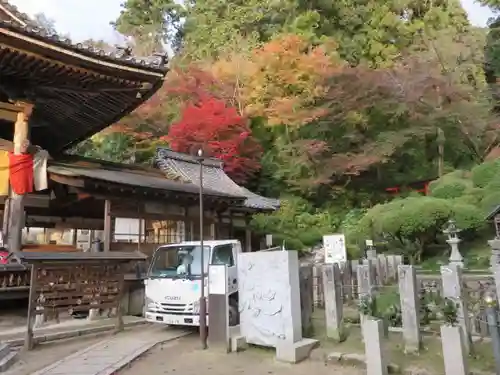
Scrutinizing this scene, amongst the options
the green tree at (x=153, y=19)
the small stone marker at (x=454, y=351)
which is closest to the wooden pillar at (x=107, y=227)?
the small stone marker at (x=454, y=351)

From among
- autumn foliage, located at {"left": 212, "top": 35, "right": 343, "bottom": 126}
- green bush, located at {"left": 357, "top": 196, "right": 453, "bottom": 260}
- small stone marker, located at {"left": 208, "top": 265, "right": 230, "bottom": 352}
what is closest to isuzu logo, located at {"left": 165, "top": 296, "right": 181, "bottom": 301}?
small stone marker, located at {"left": 208, "top": 265, "right": 230, "bottom": 352}

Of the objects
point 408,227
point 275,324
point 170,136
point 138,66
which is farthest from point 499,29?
point 275,324

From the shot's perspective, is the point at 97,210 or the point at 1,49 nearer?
the point at 1,49

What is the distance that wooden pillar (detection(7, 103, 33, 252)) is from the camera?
9.05 metres

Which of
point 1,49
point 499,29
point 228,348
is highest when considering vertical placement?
point 499,29

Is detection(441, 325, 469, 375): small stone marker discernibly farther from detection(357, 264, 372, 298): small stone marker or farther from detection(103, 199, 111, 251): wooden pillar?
detection(103, 199, 111, 251): wooden pillar

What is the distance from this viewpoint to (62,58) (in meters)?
8.52

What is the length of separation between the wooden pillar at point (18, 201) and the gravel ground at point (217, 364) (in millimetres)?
4288

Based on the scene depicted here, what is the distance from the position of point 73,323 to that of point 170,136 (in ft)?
49.0

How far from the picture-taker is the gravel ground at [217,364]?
5844 millimetres

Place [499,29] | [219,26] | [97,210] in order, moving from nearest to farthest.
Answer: [97,210] → [499,29] → [219,26]

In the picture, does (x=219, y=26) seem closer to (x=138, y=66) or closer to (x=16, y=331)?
(x=138, y=66)

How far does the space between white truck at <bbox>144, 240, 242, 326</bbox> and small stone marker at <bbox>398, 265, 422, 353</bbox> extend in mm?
3285

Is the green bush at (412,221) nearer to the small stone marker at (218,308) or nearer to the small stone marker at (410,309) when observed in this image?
the small stone marker at (410,309)
